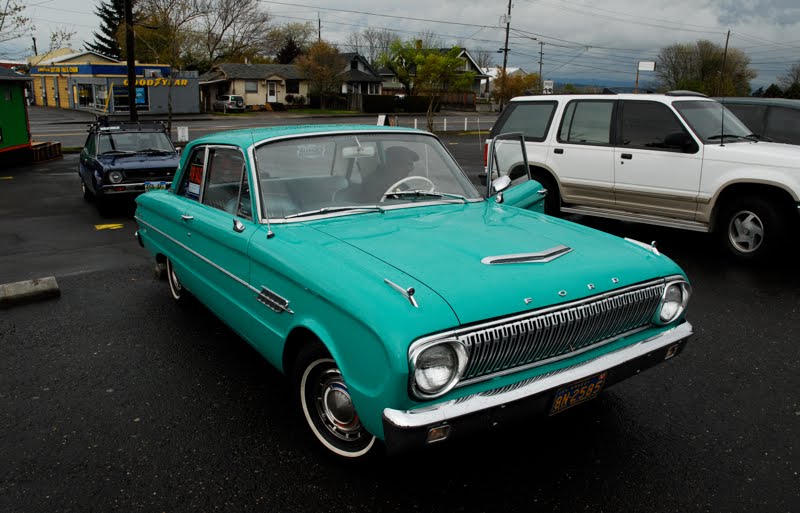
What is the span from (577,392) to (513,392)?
1.39ft

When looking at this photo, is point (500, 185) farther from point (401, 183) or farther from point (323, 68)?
point (323, 68)

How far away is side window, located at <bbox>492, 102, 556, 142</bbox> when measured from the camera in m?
9.07

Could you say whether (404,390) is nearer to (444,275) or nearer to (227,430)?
(444,275)

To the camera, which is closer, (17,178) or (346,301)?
(346,301)

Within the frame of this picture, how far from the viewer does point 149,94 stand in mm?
50406

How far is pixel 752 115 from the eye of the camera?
9.39m

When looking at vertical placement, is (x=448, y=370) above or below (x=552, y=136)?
below

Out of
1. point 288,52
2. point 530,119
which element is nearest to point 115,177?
point 530,119

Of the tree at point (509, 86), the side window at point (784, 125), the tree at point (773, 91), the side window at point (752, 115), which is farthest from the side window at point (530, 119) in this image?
the tree at point (509, 86)

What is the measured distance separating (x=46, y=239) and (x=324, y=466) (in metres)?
7.62

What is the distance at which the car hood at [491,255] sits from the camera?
114 inches

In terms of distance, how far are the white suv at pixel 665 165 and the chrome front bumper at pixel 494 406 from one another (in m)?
4.85

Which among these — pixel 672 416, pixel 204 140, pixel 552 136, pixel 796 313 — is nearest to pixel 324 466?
pixel 672 416

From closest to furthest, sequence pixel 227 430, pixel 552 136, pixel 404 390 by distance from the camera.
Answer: pixel 404 390 < pixel 227 430 < pixel 552 136
